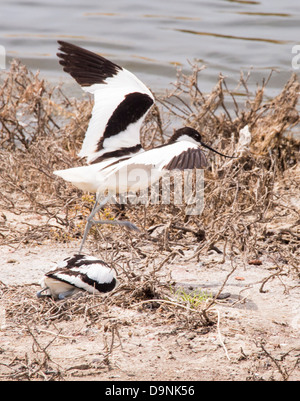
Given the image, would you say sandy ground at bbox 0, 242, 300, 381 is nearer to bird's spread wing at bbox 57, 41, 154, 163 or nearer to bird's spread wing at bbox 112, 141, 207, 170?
bird's spread wing at bbox 112, 141, 207, 170

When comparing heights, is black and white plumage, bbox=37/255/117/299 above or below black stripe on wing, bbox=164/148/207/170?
below

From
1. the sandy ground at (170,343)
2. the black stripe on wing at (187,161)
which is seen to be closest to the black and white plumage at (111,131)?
the black stripe on wing at (187,161)

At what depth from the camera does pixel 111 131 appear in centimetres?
506

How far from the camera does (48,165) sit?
568 cm

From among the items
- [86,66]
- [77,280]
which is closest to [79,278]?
[77,280]

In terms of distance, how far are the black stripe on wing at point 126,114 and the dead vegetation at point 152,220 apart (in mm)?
585

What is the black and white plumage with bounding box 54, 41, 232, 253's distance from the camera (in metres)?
4.81

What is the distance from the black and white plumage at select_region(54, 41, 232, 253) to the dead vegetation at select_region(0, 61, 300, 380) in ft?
1.13

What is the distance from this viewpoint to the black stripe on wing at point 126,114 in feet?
16.6

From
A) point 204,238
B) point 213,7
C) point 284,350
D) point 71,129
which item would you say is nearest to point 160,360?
point 284,350

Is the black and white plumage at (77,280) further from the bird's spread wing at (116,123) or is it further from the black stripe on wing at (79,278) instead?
the bird's spread wing at (116,123)

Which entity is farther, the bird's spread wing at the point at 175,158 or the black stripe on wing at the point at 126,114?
the black stripe on wing at the point at 126,114

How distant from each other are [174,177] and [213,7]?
8539mm

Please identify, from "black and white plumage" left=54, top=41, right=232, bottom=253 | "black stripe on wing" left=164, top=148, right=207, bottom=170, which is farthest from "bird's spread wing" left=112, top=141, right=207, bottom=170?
"black and white plumage" left=54, top=41, right=232, bottom=253
